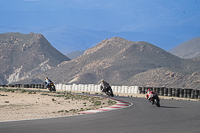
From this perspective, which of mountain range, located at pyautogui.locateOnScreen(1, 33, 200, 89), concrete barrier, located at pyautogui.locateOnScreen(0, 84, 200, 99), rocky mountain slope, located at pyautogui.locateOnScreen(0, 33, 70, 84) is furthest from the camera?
rocky mountain slope, located at pyautogui.locateOnScreen(0, 33, 70, 84)

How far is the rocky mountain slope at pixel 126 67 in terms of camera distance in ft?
353

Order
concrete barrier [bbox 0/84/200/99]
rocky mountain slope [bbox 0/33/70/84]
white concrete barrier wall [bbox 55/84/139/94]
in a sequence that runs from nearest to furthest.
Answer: concrete barrier [bbox 0/84/200/99] → white concrete barrier wall [bbox 55/84/139/94] → rocky mountain slope [bbox 0/33/70/84]

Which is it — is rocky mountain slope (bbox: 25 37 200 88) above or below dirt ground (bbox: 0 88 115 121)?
above

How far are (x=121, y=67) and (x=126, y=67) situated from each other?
1756 mm

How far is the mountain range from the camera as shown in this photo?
10788 centimetres

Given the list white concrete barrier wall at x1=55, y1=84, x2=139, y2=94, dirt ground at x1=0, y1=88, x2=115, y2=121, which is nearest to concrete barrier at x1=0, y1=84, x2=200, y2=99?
white concrete barrier wall at x1=55, y1=84, x2=139, y2=94

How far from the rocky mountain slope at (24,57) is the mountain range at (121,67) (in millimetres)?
647

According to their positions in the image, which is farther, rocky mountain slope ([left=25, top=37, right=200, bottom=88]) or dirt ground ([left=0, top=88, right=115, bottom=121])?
rocky mountain slope ([left=25, top=37, right=200, bottom=88])

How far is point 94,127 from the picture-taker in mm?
10875

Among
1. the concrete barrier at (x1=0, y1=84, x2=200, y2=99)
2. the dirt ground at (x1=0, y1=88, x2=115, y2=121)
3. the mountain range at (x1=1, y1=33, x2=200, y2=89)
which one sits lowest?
the dirt ground at (x1=0, y1=88, x2=115, y2=121)

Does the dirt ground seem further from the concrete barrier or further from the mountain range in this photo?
the mountain range

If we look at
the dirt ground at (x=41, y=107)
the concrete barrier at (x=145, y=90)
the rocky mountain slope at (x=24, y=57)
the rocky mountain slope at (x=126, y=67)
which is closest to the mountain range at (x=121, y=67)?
the rocky mountain slope at (x=126, y=67)

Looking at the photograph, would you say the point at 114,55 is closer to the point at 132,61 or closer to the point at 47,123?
the point at 132,61

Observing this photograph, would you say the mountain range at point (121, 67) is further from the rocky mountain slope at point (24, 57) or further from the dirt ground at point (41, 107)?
the dirt ground at point (41, 107)
